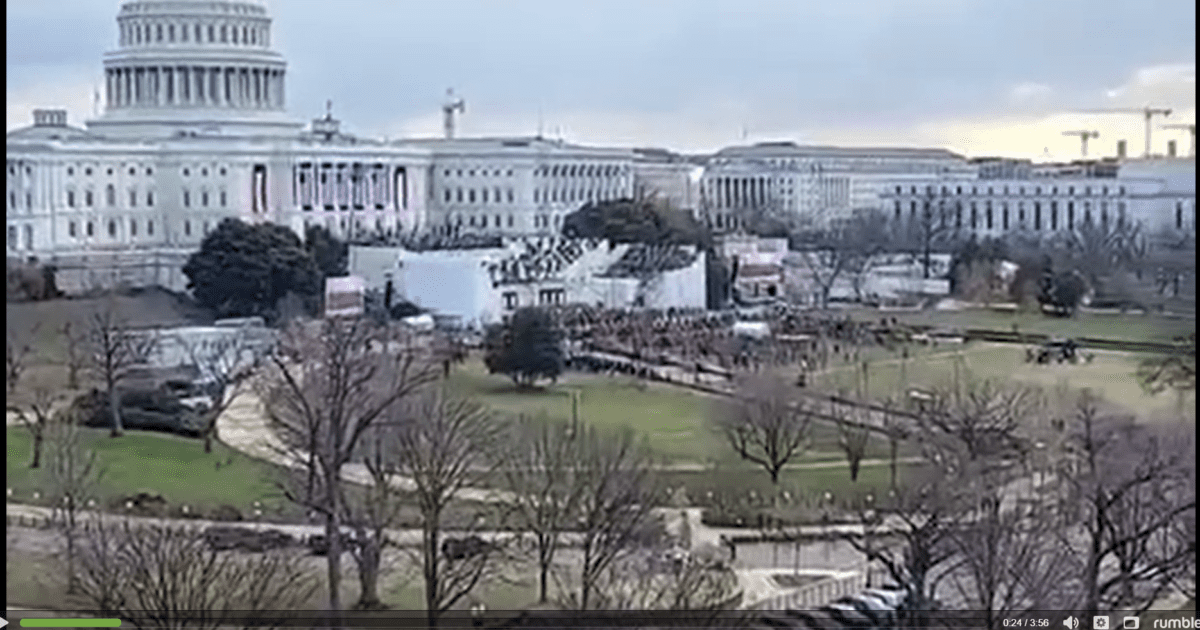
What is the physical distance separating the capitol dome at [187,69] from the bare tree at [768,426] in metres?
20.6

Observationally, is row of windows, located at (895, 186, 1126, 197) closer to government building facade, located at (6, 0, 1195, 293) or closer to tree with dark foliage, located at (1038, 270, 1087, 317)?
government building facade, located at (6, 0, 1195, 293)

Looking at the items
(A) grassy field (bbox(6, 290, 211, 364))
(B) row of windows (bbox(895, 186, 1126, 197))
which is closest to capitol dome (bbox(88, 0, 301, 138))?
(A) grassy field (bbox(6, 290, 211, 364))

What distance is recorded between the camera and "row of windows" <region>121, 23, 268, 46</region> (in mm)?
34781

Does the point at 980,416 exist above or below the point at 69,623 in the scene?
above

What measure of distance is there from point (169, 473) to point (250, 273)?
9.70 m

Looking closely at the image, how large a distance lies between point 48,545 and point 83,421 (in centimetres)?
475

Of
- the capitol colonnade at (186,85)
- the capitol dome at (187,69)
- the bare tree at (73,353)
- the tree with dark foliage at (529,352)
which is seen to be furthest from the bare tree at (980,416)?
the capitol colonnade at (186,85)

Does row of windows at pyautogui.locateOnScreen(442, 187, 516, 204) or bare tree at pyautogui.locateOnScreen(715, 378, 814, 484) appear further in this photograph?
row of windows at pyautogui.locateOnScreen(442, 187, 516, 204)

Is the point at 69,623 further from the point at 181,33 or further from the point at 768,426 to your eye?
the point at 181,33

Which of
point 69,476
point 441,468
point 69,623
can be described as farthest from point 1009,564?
point 69,476

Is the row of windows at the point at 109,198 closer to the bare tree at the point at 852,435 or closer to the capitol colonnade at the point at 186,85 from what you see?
the capitol colonnade at the point at 186,85

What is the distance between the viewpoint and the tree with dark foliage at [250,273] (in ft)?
75.3

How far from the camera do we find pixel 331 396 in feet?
34.3

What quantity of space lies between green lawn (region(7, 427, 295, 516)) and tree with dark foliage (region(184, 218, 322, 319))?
7.75 metres
